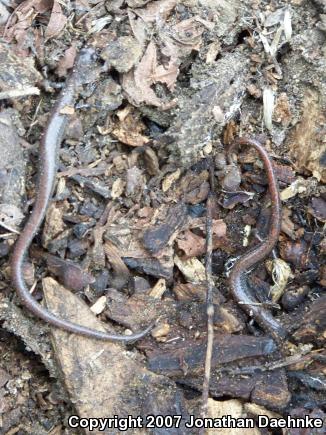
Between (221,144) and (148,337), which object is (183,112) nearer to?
(221,144)

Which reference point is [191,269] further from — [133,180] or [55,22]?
[55,22]

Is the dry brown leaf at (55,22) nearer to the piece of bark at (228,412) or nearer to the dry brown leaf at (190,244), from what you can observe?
the dry brown leaf at (190,244)

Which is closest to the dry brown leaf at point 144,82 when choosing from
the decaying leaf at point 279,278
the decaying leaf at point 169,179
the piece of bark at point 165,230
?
the decaying leaf at point 169,179

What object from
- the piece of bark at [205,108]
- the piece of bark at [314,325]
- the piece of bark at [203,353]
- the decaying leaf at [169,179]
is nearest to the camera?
the piece of bark at [203,353]

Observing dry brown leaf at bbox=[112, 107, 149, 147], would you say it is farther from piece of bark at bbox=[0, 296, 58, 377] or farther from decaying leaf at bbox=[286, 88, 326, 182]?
piece of bark at bbox=[0, 296, 58, 377]

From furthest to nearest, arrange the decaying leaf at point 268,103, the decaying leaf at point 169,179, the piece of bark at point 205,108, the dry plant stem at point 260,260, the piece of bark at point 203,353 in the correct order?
the decaying leaf at point 268,103 < the decaying leaf at point 169,179 < the piece of bark at point 205,108 < the dry plant stem at point 260,260 < the piece of bark at point 203,353

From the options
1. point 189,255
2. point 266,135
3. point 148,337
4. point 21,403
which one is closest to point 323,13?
point 266,135
